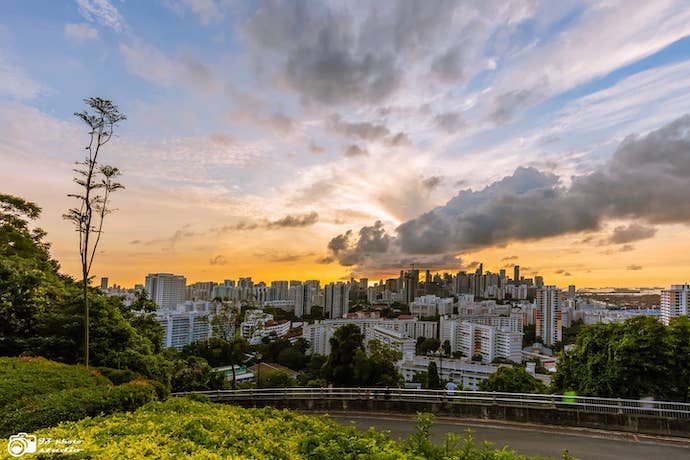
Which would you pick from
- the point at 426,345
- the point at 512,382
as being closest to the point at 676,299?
the point at 512,382

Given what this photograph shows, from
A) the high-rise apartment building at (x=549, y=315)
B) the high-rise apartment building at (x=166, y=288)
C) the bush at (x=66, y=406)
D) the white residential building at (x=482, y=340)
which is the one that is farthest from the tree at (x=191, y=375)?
the high-rise apartment building at (x=549, y=315)

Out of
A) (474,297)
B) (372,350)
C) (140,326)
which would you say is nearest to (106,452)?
(140,326)

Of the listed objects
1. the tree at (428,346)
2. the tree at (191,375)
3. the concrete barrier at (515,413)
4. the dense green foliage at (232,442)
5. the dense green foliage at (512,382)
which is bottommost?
the tree at (428,346)

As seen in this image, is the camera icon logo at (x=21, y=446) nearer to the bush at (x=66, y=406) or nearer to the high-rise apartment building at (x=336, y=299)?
the bush at (x=66, y=406)

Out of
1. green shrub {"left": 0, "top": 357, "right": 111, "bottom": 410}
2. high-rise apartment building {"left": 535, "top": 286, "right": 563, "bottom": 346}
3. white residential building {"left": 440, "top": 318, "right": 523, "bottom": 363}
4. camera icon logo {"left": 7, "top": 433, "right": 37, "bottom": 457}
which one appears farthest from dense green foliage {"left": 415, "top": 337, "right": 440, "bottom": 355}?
camera icon logo {"left": 7, "top": 433, "right": 37, "bottom": 457}

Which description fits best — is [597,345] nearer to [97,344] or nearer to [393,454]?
[393,454]

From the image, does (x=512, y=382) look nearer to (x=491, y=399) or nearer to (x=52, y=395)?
(x=491, y=399)

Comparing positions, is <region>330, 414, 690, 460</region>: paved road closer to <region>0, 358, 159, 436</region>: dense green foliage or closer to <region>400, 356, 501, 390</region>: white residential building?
<region>0, 358, 159, 436</region>: dense green foliage
